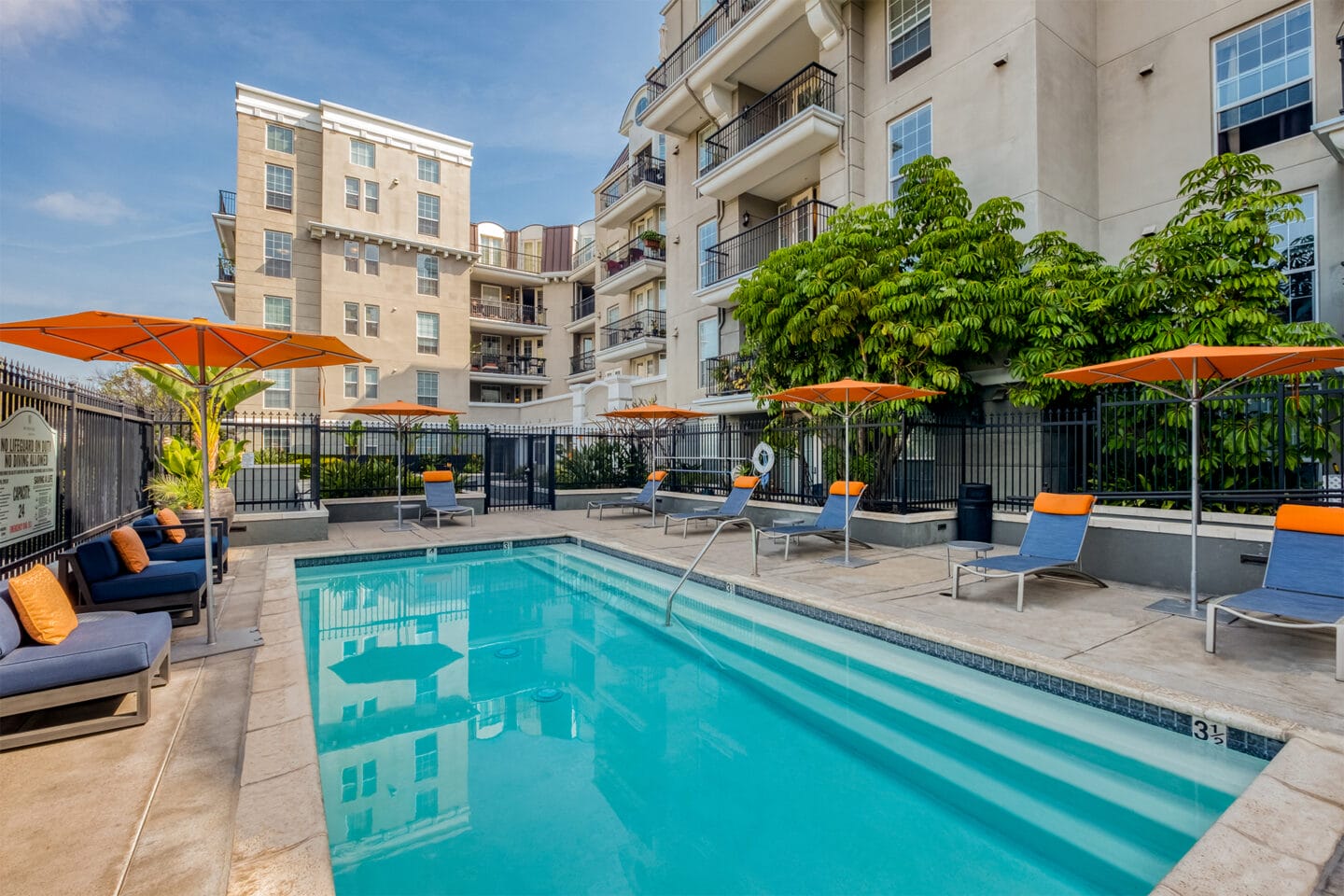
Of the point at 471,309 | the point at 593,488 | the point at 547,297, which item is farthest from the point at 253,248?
the point at 593,488

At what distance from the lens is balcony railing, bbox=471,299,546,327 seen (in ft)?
113

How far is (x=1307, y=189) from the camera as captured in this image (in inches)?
384

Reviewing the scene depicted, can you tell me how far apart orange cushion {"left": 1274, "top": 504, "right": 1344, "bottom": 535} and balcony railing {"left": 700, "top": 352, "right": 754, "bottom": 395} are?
11.0 metres

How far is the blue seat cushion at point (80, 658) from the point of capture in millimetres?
3426

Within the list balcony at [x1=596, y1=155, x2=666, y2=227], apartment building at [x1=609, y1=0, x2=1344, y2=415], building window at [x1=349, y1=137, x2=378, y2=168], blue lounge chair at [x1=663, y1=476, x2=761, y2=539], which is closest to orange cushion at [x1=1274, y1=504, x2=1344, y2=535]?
apartment building at [x1=609, y1=0, x2=1344, y2=415]

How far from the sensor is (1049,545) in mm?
6934

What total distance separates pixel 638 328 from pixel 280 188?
653 inches

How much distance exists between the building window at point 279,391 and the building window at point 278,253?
13.8 feet

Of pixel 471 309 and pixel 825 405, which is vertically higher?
pixel 471 309

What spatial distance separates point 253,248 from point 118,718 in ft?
91.0

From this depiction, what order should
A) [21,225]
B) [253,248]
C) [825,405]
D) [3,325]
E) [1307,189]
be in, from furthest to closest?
[253,248], [21,225], [825,405], [1307,189], [3,325]

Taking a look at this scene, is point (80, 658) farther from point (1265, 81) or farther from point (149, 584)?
point (1265, 81)

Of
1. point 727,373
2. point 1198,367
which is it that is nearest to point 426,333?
point 727,373

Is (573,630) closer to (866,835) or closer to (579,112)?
(866,835)
